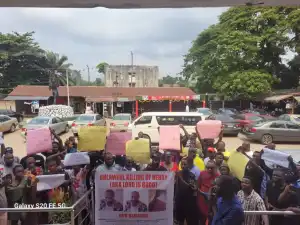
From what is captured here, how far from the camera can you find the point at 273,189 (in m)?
4.65

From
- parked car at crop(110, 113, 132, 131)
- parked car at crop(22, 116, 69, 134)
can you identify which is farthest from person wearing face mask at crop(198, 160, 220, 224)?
parked car at crop(110, 113, 132, 131)

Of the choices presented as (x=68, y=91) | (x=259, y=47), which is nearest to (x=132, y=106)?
(x=68, y=91)

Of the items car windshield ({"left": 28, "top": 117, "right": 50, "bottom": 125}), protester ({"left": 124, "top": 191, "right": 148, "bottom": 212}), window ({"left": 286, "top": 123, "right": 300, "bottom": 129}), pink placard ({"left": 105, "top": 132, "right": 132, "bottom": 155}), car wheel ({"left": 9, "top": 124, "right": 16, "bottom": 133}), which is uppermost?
pink placard ({"left": 105, "top": 132, "right": 132, "bottom": 155})

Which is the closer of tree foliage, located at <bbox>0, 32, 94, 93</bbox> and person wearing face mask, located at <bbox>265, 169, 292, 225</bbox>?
person wearing face mask, located at <bbox>265, 169, 292, 225</bbox>

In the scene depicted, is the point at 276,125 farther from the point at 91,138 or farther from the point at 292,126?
the point at 91,138

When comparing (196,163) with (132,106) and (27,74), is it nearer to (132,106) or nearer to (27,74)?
(132,106)

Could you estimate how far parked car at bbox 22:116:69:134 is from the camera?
19312 millimetres

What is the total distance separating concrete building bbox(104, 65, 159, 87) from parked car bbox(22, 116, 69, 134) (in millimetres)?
32513

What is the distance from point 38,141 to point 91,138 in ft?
3.82

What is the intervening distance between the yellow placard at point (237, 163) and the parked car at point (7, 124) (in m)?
19.7

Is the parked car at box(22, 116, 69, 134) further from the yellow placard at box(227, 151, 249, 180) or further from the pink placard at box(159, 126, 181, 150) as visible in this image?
the yellow placard at box(227, 151, 249, 180)

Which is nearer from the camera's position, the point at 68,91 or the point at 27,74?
the point at 68,91

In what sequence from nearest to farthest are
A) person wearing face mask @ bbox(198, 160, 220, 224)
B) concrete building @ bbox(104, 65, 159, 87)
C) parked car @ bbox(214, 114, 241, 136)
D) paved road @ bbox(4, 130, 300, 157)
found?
person wearing face mask @ bbox(198, 160, 220, 224) → paved road @ bbox(4, 130, 300, 157) → parked car @ bbox(214, 114, 241, 136) → concrete building @ bbox(104, 65, 159, 87)

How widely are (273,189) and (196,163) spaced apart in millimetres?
1578
